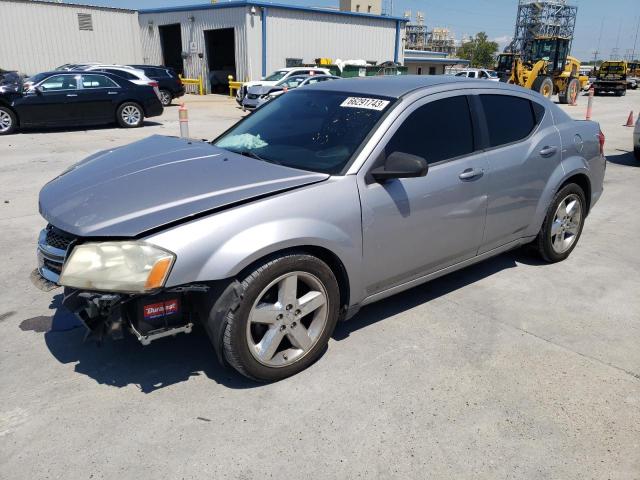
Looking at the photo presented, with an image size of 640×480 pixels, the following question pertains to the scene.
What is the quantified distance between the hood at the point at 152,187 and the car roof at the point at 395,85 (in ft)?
3.06

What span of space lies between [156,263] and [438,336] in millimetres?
2020

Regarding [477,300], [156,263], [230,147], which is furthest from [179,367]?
[477,300]

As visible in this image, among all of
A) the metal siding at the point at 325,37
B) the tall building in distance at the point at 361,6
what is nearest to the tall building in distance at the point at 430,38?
the tall building in distance at the point at 361,6

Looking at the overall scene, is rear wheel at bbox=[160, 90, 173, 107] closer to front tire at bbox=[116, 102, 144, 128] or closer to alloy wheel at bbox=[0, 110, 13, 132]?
front tire at bbox=[116, 102, 144, 128]

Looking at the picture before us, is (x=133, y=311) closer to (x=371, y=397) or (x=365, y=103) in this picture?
(x=371, y=397)

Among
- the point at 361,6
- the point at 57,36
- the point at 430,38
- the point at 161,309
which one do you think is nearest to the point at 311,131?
the point at 161,309

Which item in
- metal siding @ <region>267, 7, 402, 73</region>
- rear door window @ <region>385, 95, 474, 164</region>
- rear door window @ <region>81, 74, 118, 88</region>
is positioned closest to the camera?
rear door window @ <region>385, 95, 474, 164</region>

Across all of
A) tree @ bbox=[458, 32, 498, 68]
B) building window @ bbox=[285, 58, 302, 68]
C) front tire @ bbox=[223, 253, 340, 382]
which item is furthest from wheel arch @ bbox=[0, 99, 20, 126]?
tree @ bbox=[458, 32, 498, 68]

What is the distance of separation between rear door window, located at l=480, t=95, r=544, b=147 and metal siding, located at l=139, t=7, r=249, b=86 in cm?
2580

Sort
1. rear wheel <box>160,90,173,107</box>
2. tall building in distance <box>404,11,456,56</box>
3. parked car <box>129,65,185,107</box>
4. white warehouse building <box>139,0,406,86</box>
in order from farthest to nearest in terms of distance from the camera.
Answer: tall building in distance <box>404,11,456,56</box> < white warehouse building <box>139,0,406,86</box> < rear wheel <box>160,90,173,107</box> < parked car <box>129,65,185,107</box>

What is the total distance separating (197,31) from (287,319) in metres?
31.0

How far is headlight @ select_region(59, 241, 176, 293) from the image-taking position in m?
2.55

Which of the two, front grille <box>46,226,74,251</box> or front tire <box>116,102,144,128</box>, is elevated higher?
front grille <box>46,226,74,251</box>

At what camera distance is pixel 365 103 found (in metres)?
3.59
